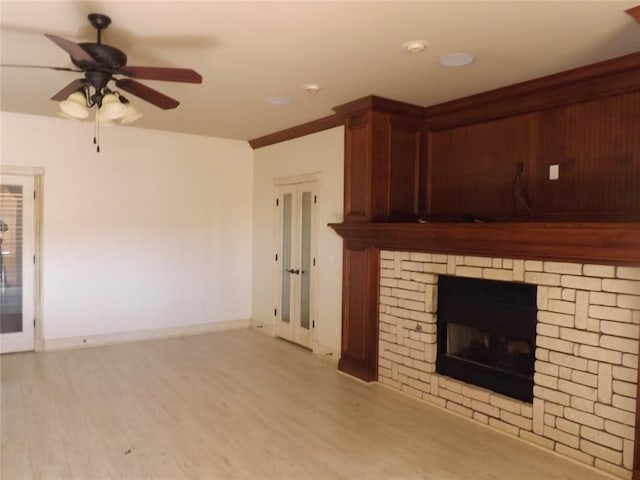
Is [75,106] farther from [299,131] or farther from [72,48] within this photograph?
[299,131]

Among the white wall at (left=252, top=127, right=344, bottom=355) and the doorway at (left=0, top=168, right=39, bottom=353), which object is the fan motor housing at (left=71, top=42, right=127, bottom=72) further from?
the doorway at (left=0, top=168, right=39, bottom=353)

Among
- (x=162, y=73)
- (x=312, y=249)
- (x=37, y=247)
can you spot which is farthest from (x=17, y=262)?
(x=162, y=73)

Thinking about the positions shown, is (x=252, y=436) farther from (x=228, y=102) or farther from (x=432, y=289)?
(x=228, y=102)

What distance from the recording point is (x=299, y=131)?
5562 mm

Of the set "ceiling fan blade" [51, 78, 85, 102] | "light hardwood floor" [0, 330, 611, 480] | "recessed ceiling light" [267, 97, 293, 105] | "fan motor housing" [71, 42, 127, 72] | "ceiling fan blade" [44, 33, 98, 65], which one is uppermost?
"recessed ceiling light" [267, 97, 293, 105]

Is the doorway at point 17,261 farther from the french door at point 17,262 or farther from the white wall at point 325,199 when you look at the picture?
the white wall at point 325,199

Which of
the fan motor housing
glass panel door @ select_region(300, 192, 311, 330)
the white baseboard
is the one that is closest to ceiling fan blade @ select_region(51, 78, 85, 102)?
the fan motor housing

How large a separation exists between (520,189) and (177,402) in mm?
3505

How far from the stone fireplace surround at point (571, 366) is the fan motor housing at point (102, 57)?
9.21 ft

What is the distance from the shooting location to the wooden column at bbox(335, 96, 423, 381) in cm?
443

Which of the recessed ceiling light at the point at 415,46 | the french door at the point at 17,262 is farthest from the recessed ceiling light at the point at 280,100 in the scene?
the french door at the point at 17,262

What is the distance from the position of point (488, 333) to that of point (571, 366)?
2.65 feet

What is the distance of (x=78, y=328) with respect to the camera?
550cm

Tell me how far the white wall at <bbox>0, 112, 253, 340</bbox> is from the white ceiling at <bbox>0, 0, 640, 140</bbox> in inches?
46.1
